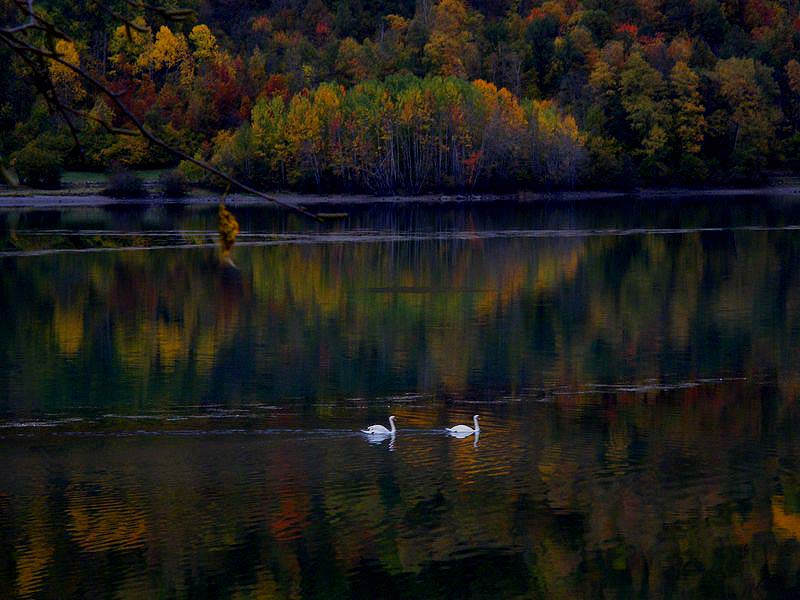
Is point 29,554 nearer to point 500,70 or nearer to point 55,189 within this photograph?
point 55,189

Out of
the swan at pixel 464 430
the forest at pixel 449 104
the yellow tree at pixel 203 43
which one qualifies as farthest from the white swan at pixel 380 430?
the yellow tree at pixel 203 43

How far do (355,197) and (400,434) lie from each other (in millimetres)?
88534

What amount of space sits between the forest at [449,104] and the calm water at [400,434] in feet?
182

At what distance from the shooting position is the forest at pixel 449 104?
112m

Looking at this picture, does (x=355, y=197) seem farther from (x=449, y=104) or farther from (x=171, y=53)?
(x=171, y=53)

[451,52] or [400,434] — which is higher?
[451,52]

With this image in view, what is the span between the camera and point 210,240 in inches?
2571

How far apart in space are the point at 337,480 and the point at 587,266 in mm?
34407

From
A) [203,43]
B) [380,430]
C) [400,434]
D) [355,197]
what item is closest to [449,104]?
[355,197]

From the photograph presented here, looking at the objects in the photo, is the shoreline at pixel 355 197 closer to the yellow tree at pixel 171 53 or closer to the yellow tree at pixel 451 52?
the yellow tree at pixel 451 52

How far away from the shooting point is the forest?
111500 millimetres

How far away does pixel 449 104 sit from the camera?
11350 centimetres

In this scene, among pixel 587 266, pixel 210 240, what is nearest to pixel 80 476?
pixel 587 266

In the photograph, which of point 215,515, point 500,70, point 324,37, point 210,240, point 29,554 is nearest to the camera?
point 29,554
